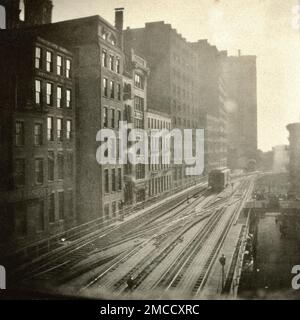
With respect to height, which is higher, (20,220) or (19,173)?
(19,173)

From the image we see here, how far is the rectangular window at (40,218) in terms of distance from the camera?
1552 centimetres

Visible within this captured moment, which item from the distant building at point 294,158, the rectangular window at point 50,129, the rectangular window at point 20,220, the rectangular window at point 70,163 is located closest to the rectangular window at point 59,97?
the rectangular window at point 50,129

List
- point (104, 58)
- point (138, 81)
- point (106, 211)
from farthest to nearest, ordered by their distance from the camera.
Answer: point (138, 81), point (104, 58), point (106, 211)

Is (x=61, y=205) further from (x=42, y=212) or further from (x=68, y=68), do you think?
(x=68, y=68)

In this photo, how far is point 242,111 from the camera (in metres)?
41.6

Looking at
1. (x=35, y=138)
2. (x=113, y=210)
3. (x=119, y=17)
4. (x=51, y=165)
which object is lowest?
(x=113, y=210)

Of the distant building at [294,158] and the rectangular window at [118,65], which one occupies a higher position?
the rectangular window at [118,65]

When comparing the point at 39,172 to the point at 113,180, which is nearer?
the point at 39,172

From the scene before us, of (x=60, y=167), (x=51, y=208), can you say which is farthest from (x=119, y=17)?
(x=51, y=208)

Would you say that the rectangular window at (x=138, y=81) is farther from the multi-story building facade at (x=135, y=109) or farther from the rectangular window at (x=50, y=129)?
the rectangular window at (x=50, y=129)

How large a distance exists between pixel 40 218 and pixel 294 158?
16688mm
